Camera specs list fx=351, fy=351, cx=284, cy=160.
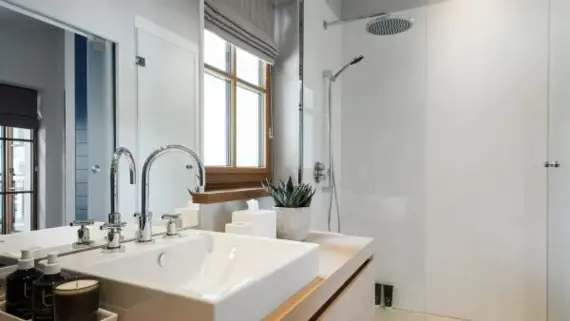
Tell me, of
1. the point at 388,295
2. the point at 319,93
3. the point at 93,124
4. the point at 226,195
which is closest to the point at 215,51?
the point at 226,195

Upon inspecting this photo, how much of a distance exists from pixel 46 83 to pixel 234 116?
98 cm

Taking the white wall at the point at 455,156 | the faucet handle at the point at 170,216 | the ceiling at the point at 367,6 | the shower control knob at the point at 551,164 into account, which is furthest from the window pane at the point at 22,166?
the shower control knob at the point at 551,164

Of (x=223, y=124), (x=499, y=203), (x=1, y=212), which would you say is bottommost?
(x=499, y=203)

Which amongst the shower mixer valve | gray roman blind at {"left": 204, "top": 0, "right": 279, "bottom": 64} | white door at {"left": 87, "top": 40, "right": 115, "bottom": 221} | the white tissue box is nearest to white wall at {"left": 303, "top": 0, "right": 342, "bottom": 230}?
the shower mixer valve

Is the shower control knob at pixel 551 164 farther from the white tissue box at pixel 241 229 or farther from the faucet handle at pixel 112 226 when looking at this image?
the faucet handle at pixel 112 226

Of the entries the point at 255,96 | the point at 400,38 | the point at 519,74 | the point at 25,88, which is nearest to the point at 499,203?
the point at 519,74

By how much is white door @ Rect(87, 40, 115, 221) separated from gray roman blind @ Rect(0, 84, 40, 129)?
0.42ft

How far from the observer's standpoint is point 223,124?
1.68m

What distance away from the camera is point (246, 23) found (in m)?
1.81

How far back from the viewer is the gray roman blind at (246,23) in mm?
1547

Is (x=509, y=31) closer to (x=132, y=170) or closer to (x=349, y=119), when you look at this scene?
→ (x=349, y=119)

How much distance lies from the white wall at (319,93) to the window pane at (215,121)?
0.69m

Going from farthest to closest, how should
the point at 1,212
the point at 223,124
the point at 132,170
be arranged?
the point at 223,124
the point at 132,170
the point at 1,212

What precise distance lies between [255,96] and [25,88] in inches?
50.2
